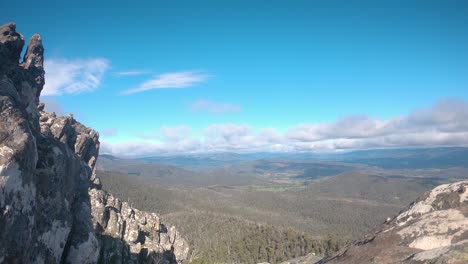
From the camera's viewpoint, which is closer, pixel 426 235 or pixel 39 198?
pixel 426 235

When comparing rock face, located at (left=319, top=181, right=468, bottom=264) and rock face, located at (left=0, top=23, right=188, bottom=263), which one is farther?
rock face, located at (left=0, top=23, right=188, bottom=263)


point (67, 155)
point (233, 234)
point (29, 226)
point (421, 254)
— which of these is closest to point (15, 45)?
point (67, 155)

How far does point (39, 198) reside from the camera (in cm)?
3003

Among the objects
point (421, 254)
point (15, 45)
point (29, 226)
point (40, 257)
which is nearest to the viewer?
point (421, 254)

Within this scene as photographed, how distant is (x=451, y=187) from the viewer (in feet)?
107

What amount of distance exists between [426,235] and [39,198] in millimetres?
34839

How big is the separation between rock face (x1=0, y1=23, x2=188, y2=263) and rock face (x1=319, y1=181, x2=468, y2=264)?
94.4ft

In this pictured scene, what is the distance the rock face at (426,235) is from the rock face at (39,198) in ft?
94.4

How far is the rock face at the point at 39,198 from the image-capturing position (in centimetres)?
2484

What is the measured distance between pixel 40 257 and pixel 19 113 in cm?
1341

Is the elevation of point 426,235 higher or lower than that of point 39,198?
lower

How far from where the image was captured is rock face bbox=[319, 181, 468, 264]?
72.2 ft

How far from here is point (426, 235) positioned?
26.2 m

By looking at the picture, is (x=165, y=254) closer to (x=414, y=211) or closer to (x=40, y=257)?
(x=40, y=257)
